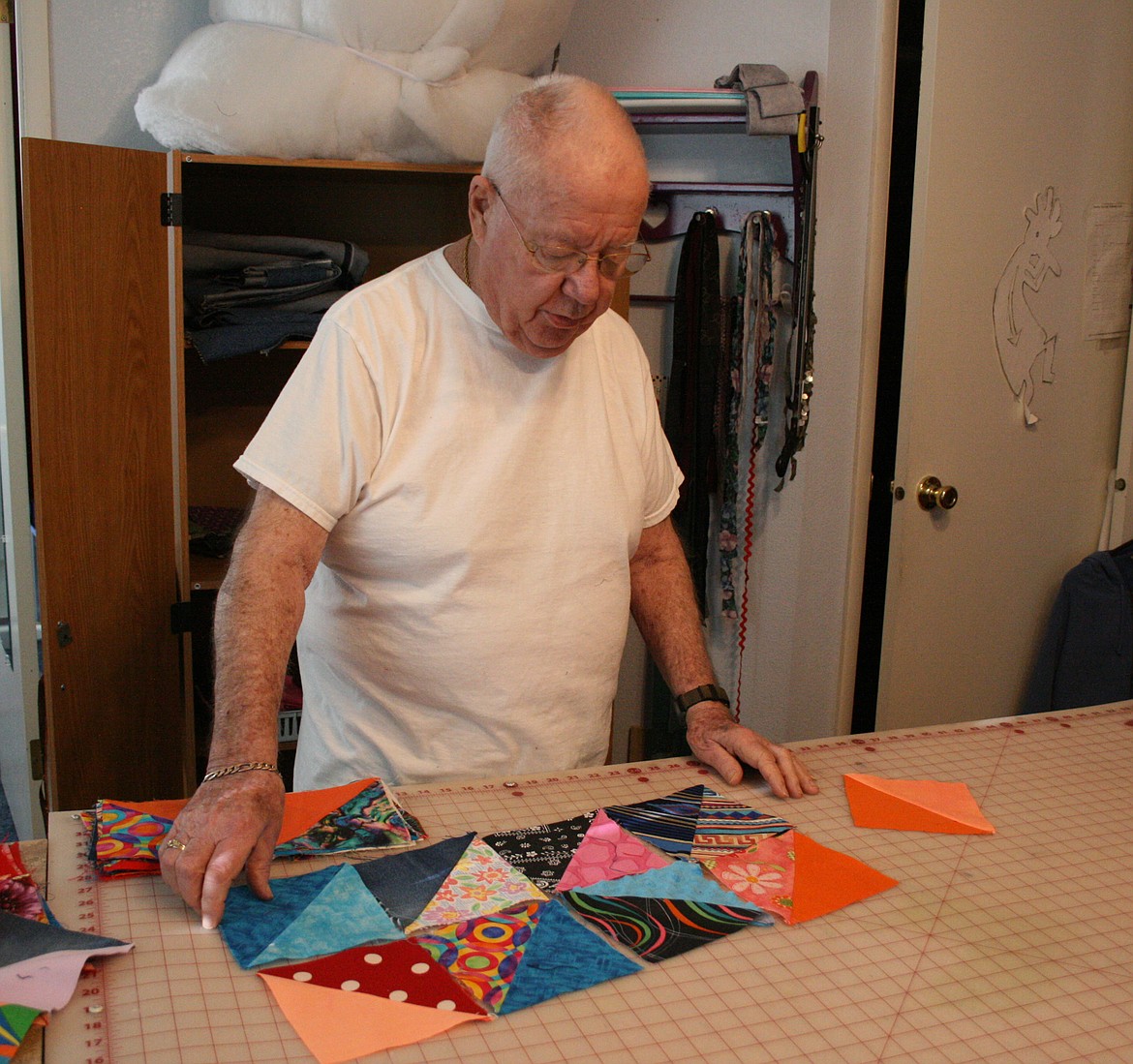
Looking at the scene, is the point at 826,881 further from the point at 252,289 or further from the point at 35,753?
the point at 35,753

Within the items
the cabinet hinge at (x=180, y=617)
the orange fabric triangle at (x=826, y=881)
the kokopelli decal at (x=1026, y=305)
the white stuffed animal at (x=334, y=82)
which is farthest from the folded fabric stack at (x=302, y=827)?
the kokopelli decal at (x=1026, y=305)

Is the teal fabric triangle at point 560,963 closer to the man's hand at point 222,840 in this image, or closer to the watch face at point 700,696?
the man's hand at point 222,840

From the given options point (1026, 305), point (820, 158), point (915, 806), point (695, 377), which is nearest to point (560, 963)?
point (915, 806)

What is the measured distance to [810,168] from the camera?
2559mm

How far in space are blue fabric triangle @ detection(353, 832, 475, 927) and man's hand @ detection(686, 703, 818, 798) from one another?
1.24 feet

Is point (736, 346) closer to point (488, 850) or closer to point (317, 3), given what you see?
point (317, 3)

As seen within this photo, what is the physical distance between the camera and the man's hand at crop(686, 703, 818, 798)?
136 cm

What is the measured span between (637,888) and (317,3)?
1779 millimetres

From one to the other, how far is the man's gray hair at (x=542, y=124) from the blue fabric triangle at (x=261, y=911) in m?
0.80

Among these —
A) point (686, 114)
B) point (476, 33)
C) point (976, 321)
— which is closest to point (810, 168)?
point (686, 114)

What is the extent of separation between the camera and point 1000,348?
109 inches

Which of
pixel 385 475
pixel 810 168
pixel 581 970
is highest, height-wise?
pixel 810 168

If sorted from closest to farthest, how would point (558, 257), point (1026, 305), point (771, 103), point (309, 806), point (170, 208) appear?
point (309, 806) → point (558, 257) → point (170, 208) → point (771, 103) → point (1026, 305)

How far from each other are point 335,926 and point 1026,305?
2418 mm
